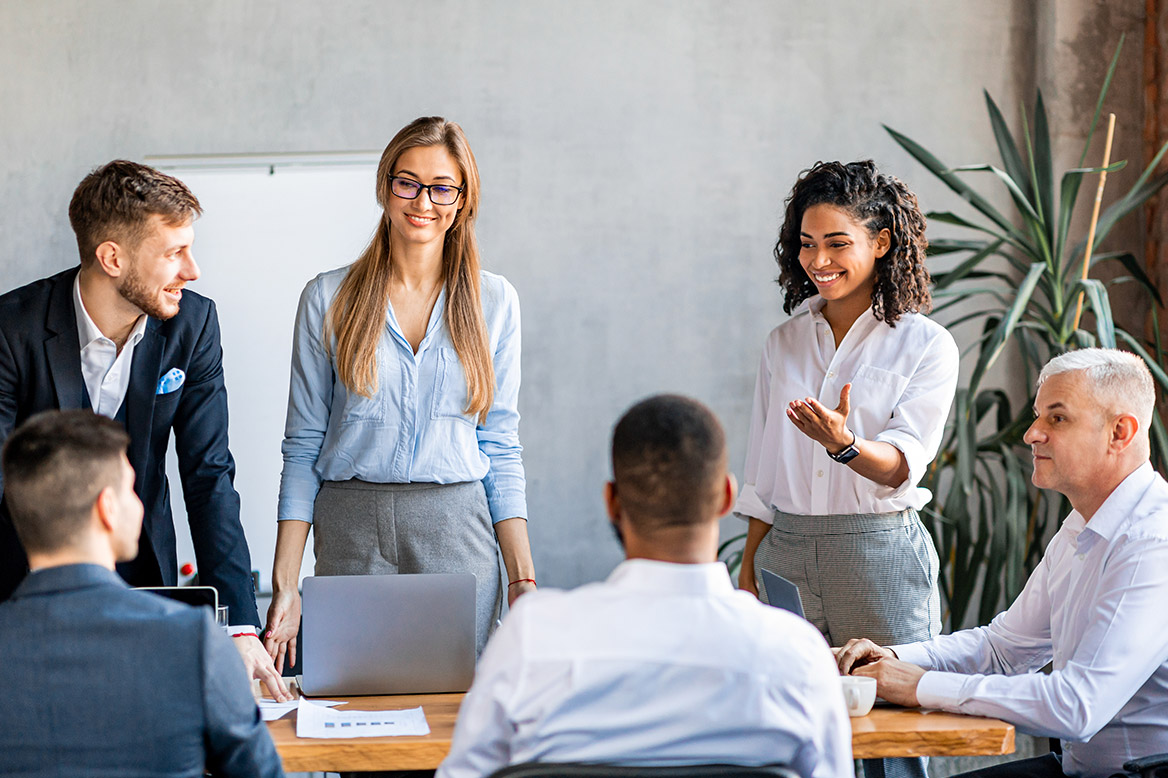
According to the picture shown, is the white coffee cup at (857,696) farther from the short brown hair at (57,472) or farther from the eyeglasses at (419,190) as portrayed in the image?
the eyeglasses at (419,190)

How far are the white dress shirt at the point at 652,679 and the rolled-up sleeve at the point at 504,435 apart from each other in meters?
1.15

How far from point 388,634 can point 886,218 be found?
1.48 meters

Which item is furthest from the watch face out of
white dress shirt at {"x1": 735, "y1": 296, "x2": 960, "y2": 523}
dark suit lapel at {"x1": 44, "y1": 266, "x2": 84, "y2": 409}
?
dark suit lapel at {"x1": 44, "y1": 266, "x2": 84, "y2": 409}

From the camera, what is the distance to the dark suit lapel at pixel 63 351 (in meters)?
2.54

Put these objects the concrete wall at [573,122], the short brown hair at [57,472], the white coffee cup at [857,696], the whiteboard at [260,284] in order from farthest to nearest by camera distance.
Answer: the concrete wall at [573,122]
the whiteboard at [260,284]
the white coffee cup at [857,696]
the short brown hair at [57,472]

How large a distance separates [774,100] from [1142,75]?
139 cm

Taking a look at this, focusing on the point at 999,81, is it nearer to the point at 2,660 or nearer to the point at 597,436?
the point at 597,436

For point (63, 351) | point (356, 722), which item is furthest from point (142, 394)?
point (356, 722)

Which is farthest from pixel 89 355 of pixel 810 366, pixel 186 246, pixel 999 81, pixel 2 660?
pixel 999 81

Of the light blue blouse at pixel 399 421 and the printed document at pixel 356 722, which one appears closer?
the printed document at pixel 356 722

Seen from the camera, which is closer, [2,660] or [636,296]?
[2,660]

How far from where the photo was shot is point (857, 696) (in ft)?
5.93

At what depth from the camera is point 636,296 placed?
164 inches

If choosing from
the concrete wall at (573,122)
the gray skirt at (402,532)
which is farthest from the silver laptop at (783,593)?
the concrete wall at (573,122)
